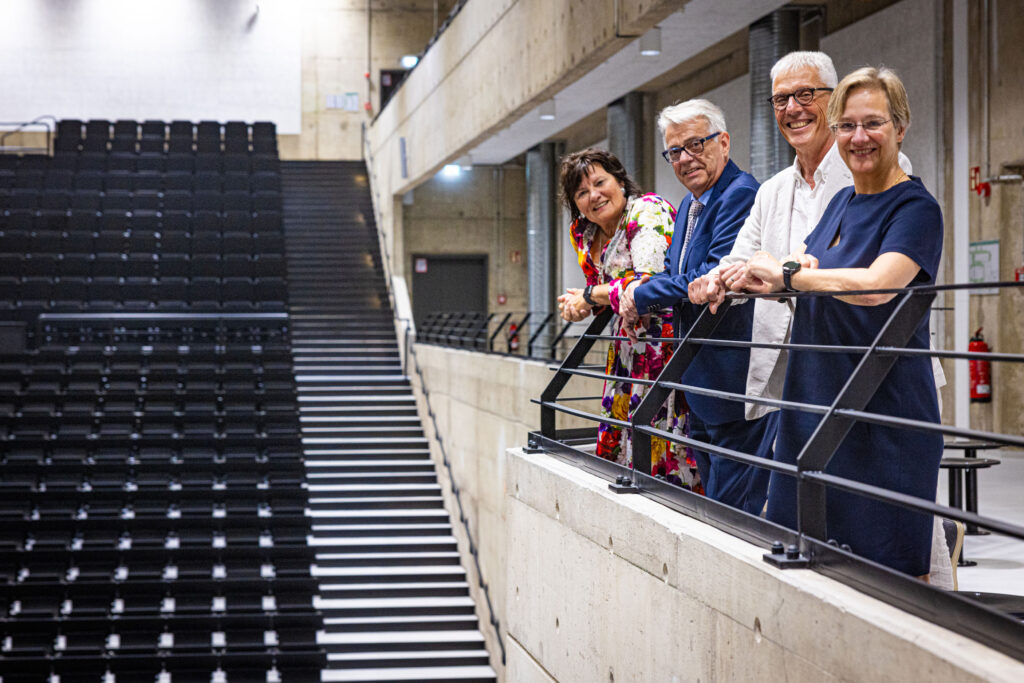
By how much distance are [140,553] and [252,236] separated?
692 cm

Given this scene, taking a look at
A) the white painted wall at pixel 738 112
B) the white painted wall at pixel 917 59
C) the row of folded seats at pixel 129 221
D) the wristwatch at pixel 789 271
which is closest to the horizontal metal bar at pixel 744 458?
the wristwatch at pixel 789 271

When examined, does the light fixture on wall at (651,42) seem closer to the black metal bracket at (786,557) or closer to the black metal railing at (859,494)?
the black metal railing at (859,494)

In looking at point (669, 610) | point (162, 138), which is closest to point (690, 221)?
point (669, 610)

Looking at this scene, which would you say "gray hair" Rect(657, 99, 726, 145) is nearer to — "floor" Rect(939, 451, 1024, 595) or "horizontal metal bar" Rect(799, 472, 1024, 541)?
"horizontal metal bar" Rect(799, 472, 1024, 541)

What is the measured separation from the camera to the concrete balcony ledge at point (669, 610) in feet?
5.96

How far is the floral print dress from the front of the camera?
3307 mm

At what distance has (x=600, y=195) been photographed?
3436 millimetres

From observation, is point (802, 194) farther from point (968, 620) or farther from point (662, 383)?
point (968, 620)

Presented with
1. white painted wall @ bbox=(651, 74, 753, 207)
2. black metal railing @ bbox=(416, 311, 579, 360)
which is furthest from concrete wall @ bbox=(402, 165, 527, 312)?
white painted wall @ bbox=(651, 74, 753, 207)

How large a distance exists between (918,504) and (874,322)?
576 mm

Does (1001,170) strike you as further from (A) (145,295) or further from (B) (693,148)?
(A) (145,295)

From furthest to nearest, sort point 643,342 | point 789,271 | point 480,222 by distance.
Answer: point 480,222 → point 643,342 → point 789,271

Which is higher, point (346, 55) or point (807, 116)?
point (346, 55)

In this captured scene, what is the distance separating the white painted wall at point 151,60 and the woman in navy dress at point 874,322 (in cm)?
2179
